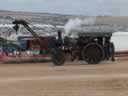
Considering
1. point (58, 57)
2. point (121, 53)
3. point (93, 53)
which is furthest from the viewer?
point (121, 53)

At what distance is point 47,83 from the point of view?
1853 cm

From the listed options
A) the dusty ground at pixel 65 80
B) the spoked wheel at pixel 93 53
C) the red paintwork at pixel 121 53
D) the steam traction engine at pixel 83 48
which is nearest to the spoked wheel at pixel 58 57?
the steam traction engine at pixel 83 48

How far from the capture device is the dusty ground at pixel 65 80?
16.8m

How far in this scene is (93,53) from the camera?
25.8 meters

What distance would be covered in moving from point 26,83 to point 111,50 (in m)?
8.00

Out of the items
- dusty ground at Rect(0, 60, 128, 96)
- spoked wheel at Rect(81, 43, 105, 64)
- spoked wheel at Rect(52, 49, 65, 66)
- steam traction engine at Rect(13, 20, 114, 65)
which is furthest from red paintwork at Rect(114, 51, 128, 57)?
spoked wheel at Rect(52, 49, 65, 66)

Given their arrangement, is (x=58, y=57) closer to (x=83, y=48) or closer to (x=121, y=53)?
(x=83, y=48)

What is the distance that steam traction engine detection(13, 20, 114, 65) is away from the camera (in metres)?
25.7

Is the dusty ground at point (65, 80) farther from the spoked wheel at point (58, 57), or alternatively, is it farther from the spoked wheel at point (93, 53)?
the spoked wheel at point (93, 53)

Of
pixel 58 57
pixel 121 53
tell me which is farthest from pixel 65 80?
pixel 121 53

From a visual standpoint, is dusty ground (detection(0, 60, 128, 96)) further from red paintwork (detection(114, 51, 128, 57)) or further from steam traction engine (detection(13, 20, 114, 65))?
red paintwork (detection(114, 51, 128, 57))

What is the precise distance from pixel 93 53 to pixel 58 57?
58.4 inches

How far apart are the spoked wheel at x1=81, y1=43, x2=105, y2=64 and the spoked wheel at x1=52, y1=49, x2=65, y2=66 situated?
87 cm

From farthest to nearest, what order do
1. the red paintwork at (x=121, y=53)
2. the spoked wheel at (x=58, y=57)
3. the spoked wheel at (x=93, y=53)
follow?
the red paintwork at (x=121, y=53) → the spoked wheel at (x=93, y=53) → the spoked wheel at (x=58, y=57)
